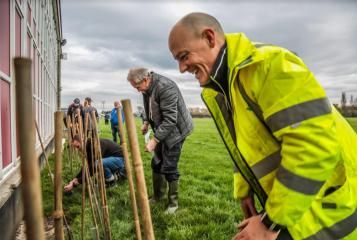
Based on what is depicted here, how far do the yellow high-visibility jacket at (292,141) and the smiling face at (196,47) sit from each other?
0.30ft

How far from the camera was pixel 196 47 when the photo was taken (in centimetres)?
168

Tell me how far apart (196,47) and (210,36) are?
87mm

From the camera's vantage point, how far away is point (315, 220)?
1565mm

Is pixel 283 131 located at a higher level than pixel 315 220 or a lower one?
higher

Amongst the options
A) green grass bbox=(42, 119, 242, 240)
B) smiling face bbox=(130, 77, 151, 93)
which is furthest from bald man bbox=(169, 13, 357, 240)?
smiling face bbox=(130, 77, 151, 93)

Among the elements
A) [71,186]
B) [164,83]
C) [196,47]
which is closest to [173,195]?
[164,83]

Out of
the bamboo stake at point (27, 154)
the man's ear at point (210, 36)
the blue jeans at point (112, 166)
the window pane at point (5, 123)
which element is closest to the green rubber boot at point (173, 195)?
the blue jeans at point (112, 166)

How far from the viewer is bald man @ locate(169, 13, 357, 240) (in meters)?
1.37

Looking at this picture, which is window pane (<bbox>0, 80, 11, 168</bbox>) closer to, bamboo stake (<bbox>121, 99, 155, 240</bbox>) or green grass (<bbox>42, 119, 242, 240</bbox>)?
green grass (<bbox>42, 119, 242, 240</bbox>)

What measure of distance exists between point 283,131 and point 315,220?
1.62ft

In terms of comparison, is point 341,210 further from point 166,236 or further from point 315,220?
point 166,236

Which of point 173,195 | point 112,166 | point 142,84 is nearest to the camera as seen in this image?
point 142,84

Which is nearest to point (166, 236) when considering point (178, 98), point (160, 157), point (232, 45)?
point (160, 157)

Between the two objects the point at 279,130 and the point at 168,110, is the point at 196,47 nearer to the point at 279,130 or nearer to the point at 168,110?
the point at 279,130
